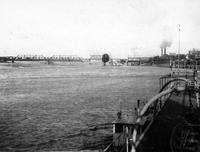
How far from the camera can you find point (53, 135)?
20.8 metres

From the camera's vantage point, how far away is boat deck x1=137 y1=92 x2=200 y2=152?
388 inches

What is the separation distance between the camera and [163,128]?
12.1m

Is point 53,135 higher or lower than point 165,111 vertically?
lower

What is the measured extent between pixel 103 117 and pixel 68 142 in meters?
7.90

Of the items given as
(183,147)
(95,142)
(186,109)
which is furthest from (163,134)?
(95,142)

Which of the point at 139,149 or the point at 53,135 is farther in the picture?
the point at 53,135

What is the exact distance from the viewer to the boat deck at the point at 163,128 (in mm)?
9859

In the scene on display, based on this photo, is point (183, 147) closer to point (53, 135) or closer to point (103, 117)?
point (53, 135)

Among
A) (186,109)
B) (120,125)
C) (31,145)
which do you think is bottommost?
(31,145)

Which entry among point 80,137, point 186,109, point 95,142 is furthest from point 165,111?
point 80,137

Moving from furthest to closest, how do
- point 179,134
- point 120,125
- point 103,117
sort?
point 103,117 → point 120,125 → point 179,134

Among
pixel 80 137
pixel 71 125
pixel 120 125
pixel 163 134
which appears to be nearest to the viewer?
pixel 163 134

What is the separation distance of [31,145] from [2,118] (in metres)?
9.99

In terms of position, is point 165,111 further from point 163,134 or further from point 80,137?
point 80,137
